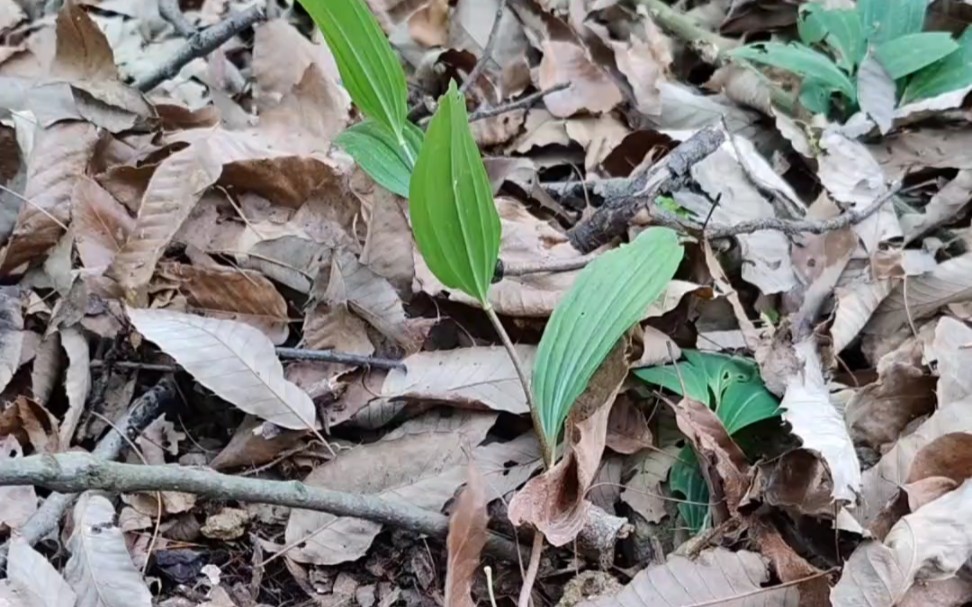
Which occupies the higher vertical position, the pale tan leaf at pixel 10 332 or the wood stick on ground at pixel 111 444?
the pale tan leaf at pixel 10 332

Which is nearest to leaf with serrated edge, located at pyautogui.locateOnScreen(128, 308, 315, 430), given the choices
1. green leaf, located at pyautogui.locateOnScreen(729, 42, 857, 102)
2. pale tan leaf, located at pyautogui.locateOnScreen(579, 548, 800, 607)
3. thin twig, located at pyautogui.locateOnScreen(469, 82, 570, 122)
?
pale tan leaf, located at pyautogui.locateOnScreen(579, 548, 800, 607)

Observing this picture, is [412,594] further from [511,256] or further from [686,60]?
[686,60]

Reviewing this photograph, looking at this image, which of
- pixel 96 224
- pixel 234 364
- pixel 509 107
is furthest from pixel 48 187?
pixel 509 107

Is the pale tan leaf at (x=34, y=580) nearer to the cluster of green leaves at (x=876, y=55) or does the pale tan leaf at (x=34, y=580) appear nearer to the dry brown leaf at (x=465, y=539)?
the dry brown leaf at (x=465, y=539)

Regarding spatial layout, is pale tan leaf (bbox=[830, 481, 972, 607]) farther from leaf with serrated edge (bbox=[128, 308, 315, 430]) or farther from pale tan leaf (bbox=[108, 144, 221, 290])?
pale tan leaf (bbox=[108, 144, 221, 290])

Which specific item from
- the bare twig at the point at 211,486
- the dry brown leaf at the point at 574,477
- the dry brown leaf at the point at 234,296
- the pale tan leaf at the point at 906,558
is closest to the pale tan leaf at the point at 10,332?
the dry brown leaf at the point at 234,296

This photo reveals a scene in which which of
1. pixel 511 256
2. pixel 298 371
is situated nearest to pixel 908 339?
pixel 511 256
